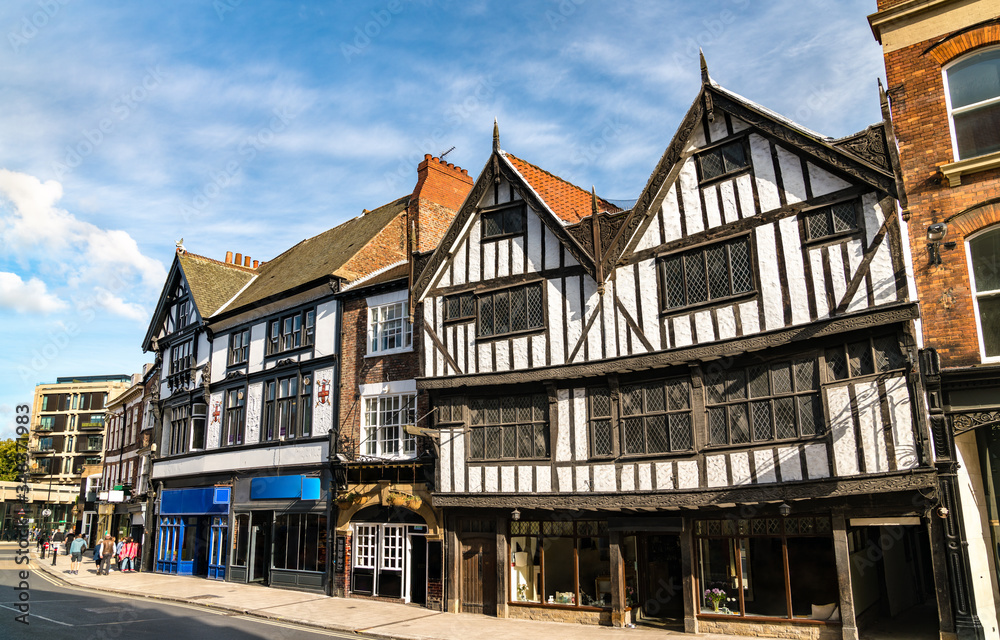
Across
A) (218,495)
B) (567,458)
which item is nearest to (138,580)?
(218,495)

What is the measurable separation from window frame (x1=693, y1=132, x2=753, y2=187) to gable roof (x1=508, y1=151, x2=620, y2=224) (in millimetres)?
4293

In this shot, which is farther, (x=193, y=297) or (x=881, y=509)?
(x=193, y=297)

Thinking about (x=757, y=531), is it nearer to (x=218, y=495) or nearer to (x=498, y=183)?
(x=498, y=183)

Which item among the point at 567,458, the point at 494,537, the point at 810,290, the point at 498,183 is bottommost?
the point at 494,537

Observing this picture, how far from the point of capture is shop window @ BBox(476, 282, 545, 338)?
1703cm

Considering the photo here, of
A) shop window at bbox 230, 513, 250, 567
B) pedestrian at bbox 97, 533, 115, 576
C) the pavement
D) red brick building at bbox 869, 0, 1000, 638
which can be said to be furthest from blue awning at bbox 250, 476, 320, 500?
red brick building at bbox 869, 0, 1000, 638

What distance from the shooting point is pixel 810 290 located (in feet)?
43.5

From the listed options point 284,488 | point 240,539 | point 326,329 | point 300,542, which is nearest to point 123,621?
point 300,542

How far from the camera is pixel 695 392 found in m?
14.5

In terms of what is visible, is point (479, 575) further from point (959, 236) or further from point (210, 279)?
point (210, 279)

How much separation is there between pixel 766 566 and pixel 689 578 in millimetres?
1546

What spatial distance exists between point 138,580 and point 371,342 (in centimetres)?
1333

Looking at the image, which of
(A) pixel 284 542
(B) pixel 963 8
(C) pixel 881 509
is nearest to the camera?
(C) pixel 881 509

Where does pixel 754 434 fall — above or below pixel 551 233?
below
